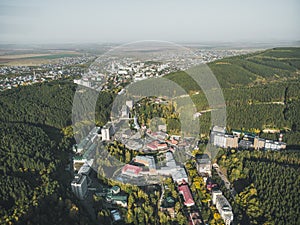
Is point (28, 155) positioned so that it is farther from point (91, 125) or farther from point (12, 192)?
point (91, 125)

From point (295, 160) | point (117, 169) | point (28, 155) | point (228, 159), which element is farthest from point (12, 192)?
point (295, 160)

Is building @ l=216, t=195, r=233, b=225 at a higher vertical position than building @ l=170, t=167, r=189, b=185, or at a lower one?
lower

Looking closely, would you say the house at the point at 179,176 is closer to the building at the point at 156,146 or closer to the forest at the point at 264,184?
the forest at the point at 264,184

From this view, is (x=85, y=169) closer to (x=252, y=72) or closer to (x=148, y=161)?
(x=148, y=161)

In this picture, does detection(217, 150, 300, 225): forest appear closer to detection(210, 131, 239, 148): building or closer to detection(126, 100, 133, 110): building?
detection(210, 131, 239, 148): building

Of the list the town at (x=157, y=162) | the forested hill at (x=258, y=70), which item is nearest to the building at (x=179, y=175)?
the town at (x=157, y=162)

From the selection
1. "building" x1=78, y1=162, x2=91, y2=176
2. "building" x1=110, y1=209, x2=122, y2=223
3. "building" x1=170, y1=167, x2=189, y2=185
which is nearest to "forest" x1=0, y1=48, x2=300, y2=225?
"building" x1=110, y1=209, x2=122, y2=223

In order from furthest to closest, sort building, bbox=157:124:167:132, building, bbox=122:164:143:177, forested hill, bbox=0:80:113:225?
building, bbox=157:124:167:132 < building, bbox=122:164:143:177 < forested hill, bbox=0:80:113:225
